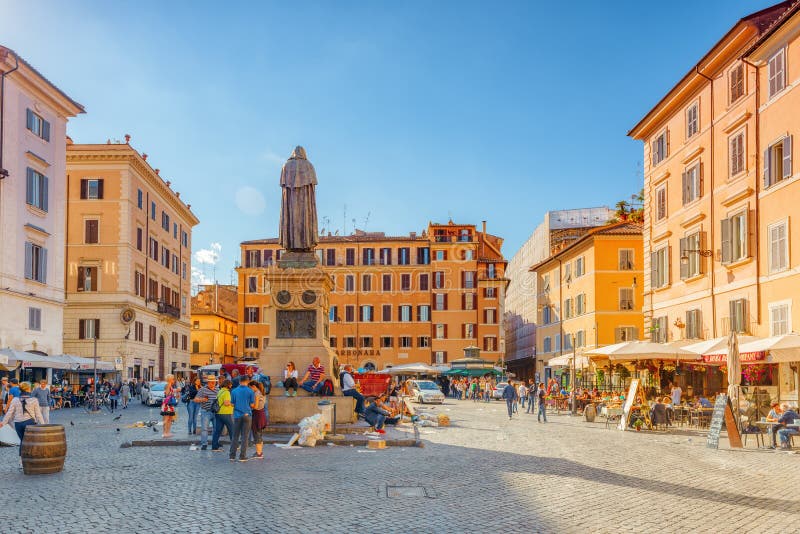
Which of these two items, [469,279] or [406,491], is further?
[469,279]

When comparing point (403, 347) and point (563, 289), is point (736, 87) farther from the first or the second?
point (403, 347)

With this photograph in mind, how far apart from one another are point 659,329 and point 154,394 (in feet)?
76.8

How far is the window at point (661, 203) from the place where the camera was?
118 ft

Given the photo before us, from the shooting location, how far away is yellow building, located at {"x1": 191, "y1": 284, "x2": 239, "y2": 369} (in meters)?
88.8

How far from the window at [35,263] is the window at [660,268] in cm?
2802

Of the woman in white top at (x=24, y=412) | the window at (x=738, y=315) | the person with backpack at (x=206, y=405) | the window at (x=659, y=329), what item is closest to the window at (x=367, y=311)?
the window at (x=659, y=329)

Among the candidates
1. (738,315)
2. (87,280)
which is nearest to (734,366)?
(738,315)

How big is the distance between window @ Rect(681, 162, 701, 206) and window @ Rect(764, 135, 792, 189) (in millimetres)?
5830

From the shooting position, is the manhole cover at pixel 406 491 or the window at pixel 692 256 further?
the window at pixel 692 256

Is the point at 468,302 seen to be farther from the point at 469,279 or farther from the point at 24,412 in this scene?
the point at 24,412

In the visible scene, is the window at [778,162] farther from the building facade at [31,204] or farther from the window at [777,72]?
the building facade at [31,204]

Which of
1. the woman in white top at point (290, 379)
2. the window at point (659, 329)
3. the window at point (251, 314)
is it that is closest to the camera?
the woman in white top at point (290, 379)

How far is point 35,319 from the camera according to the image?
130 ft

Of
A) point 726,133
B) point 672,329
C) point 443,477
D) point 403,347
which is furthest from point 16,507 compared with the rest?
point 403,347
